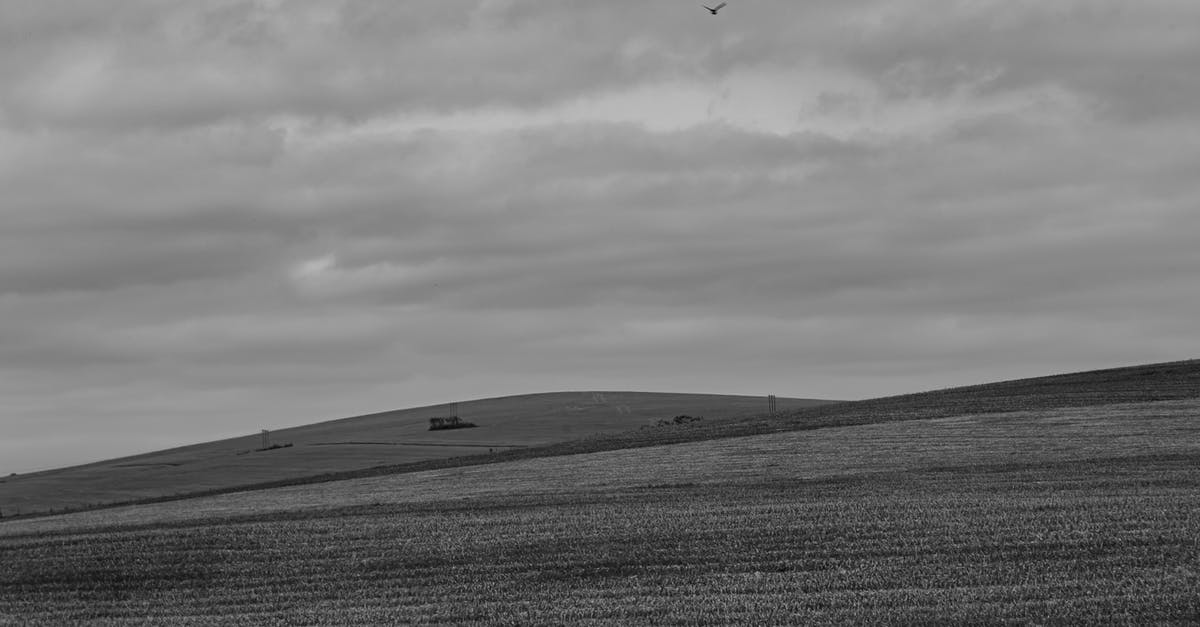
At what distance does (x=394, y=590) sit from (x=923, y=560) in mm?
7505

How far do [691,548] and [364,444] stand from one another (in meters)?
51.0

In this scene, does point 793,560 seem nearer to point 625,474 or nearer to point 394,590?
point 394,590

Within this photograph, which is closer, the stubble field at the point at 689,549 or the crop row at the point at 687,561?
the crop row at the point at 687,561

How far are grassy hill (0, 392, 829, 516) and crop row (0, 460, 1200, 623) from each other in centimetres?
2403

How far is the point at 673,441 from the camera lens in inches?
2094

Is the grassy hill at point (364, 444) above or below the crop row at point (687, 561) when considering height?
above

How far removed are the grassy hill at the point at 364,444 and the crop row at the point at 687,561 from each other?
2403 cm

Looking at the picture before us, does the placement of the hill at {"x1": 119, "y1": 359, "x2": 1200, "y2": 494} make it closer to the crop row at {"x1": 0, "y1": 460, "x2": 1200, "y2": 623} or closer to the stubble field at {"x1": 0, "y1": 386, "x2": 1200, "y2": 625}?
the stubble field at {"x1": 0, "y1": 386, "x2": 1200, "y2": 625}

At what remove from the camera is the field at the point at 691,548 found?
1675 centimetres

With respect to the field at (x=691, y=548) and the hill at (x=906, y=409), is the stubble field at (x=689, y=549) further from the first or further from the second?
the hill at (x=906, y=409)

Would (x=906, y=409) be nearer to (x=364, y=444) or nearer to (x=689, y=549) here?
(x=364, y=444)

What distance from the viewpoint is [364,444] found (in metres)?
70.8

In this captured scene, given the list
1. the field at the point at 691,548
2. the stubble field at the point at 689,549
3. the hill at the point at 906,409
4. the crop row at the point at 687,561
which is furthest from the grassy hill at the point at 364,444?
the crop row at the point at 687,561

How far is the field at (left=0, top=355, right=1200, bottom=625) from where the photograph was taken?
659 inches
